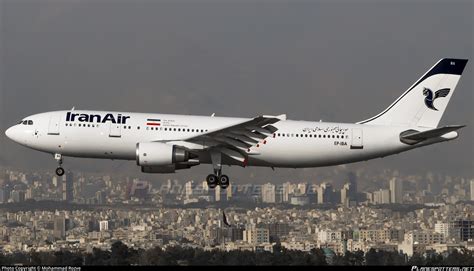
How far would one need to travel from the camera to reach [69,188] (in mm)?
60969

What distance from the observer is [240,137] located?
45.9m

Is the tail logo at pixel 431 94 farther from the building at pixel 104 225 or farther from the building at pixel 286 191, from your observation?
the building at pixel 104 225

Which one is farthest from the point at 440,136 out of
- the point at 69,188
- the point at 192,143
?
the point at 69,188

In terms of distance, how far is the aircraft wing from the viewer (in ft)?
146

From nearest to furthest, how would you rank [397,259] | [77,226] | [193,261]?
[193,261] < [397,259] < [77,226]

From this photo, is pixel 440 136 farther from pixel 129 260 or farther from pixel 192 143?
pixel 129 260

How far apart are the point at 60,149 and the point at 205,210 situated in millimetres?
17896

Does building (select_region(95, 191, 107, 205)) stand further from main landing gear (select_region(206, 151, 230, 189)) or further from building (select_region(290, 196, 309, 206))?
main landing gear (select_region(206, 151, 230, 189))

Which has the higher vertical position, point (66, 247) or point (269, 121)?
point (269, 121)

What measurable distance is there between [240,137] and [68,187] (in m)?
18.6

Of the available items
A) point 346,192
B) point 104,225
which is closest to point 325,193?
point 346,192

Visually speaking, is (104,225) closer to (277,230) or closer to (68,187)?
(68,187)

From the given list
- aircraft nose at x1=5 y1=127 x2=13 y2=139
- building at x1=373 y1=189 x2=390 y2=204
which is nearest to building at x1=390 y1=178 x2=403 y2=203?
building at x1=373 y1=189 x2=390 y2=204

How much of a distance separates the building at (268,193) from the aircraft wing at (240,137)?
1425 centimetres
